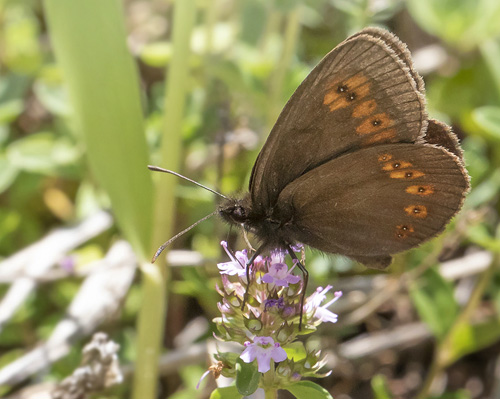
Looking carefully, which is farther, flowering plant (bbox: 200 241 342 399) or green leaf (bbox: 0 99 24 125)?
green leaf (bbox: 0 99 24 125)

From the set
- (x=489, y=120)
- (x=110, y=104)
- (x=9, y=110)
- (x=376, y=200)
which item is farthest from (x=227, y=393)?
(x=9, y=110)

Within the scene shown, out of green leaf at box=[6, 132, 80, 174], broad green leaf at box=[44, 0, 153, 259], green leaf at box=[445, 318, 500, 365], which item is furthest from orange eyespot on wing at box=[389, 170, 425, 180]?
green leaf at box=[6, 132, 80, 174]

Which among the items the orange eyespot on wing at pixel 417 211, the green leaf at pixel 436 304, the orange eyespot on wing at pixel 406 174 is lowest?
the green leaf at pixel 436 304

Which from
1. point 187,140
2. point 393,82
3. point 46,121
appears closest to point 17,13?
point 46,121

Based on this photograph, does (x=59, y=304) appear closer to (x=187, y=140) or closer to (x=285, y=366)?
(x=187, y=140)

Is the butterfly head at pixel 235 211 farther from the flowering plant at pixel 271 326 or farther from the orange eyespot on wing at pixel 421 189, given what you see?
the orange eyespot on wing at pixel 421 189

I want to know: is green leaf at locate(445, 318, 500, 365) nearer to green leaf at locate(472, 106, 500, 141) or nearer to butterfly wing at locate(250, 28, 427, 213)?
green leaf at locate(472, 106, 500, 141)

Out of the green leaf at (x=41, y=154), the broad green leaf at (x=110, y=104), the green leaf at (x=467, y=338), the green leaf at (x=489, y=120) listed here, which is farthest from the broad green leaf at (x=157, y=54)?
the green leaf at (x=467, y=338)

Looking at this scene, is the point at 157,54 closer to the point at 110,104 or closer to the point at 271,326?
the point at 110,104
